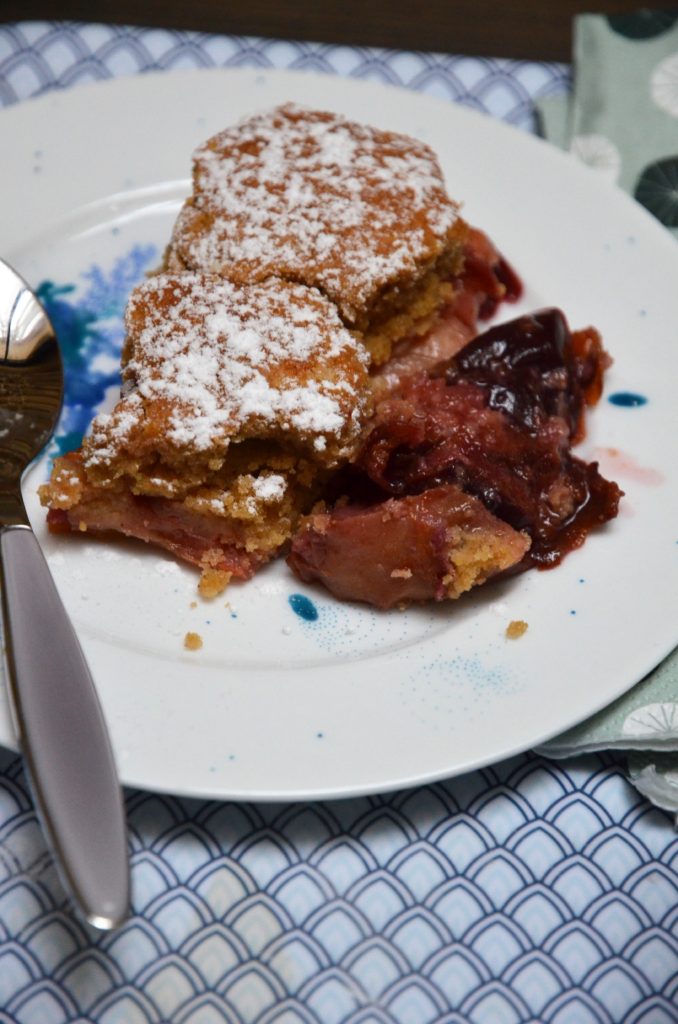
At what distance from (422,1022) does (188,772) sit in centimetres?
63

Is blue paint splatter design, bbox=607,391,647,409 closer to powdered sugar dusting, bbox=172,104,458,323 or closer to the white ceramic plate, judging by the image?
the white ceramic plate

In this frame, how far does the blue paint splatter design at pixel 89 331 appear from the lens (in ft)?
9.14

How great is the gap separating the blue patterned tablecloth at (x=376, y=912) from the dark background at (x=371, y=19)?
2839mm

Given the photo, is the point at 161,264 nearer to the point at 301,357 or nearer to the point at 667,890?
the point at 301,357

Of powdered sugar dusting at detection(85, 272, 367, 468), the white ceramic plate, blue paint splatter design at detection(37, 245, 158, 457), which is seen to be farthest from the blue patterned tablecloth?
blue paint splatter design at detection(37, 245, 158, 457)

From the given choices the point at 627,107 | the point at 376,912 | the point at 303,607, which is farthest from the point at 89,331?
the point at 627,107

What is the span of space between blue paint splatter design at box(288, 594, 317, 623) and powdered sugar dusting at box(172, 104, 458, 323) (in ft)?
2.29

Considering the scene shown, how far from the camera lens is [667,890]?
215cm

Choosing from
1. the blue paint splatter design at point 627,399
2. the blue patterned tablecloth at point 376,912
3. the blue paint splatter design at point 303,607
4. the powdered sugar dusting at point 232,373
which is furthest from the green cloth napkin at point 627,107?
the blue patterned tablecloth at point 376,912

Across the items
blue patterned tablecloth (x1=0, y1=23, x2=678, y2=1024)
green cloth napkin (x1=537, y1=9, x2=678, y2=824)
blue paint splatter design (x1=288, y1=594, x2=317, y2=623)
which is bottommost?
blue patterned tablecloth (x1=0, y1=23, x2=678, y2=1024)

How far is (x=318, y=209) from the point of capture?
2668 mm

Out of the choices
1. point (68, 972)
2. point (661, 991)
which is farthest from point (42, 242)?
point (661, 991)

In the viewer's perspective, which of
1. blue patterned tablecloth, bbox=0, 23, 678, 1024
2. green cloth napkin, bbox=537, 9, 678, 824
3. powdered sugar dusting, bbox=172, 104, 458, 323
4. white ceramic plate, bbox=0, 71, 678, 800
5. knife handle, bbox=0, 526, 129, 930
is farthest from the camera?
green cloth napkin, bbox=537, 9, 678, 824

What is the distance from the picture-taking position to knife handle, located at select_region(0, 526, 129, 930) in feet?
5.83
